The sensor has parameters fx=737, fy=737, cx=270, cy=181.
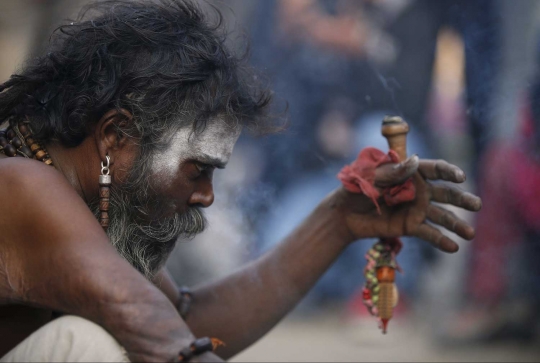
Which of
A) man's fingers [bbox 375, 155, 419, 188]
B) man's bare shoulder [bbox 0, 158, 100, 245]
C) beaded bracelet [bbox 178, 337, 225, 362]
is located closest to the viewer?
beaded bracelet [bbox 178, 337, 225, 362]

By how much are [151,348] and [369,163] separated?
1.22 metres

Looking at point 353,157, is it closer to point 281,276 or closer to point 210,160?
point 281,276

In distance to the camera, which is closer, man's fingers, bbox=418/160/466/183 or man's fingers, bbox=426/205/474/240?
man's fingers, bbox=418/160/466/183

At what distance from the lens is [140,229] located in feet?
8.19

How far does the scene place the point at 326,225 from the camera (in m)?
2.96

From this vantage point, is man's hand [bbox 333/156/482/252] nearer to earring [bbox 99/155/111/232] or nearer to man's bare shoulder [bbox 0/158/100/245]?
earring [bbox 99/155/111/232]

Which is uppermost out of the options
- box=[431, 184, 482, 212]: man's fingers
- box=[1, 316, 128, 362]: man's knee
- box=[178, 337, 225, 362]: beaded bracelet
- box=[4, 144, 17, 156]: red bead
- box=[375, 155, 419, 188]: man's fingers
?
box=[375, 155, 419, 188]: man's fingers

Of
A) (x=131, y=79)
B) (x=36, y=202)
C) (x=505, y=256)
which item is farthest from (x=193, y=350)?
(x=505, y=256)

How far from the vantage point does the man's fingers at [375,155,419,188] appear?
2.56 m

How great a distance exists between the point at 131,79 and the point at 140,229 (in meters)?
0.50

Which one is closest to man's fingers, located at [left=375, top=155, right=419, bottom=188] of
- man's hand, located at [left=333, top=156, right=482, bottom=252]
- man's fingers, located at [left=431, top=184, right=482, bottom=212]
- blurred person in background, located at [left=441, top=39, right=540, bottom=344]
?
man's hand, located at [left=333, top=156, right=482, bottom=252]

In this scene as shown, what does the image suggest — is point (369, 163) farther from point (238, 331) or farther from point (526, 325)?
point (526, 325)

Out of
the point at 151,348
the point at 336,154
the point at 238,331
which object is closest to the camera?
the point at 151,348

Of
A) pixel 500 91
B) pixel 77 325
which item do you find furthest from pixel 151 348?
pixel 500 91
